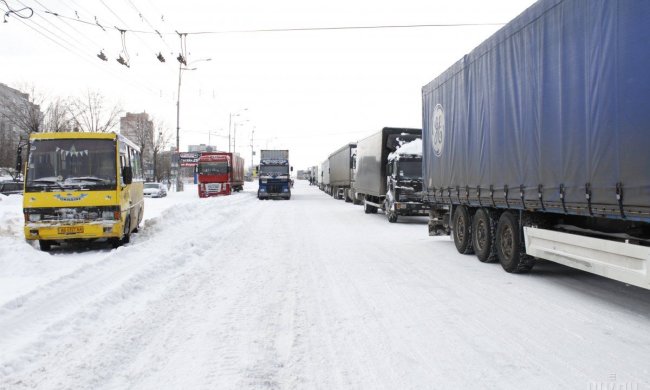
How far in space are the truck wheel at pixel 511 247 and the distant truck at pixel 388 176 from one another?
362 inches

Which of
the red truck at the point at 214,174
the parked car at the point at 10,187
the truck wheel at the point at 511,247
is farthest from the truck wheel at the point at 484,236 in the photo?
the parked car at the point at 10,187

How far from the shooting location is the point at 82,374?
12.6 feet

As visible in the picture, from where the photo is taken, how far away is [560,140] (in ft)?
21.2

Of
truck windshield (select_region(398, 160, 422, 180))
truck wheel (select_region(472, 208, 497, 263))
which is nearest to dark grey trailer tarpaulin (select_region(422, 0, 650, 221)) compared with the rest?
truck wheel (select_region(472, 208, 497, 263))

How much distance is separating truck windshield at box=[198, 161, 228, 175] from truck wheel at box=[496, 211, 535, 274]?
32.0 meters

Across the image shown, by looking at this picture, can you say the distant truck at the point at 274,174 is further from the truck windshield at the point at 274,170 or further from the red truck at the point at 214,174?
the red truck at the point at 214,174

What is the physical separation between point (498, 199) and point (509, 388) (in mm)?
5208

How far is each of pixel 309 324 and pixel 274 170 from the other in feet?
100

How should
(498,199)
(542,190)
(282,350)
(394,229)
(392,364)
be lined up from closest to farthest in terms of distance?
(392,364) < (282,350) < (542,190) < (498,199) < (394,229)

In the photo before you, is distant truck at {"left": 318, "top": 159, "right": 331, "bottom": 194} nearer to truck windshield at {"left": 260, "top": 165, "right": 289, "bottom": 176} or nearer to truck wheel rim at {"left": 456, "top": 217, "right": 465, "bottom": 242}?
truck windshield at {"left": 260, "top": 165, "right": 289, "bottom": 176}

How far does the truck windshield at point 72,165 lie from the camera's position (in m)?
10.7

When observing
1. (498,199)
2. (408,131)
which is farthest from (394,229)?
(498,199)

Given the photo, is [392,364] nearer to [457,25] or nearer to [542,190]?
[542,190]

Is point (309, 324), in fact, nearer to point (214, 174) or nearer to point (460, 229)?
point (460, 229)
